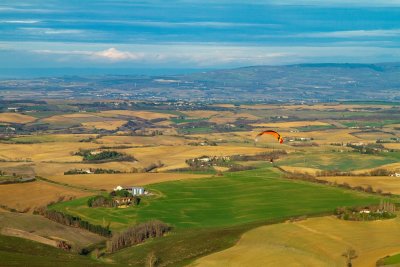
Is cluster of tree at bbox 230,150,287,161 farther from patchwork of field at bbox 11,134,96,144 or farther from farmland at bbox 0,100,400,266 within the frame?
patchwork of field at bbox 11,134,96,144

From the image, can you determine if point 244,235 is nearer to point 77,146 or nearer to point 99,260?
point 99,260

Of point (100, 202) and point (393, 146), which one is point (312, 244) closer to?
point (100, 202)

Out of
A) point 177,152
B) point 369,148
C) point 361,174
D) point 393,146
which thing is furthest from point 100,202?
point 393,146

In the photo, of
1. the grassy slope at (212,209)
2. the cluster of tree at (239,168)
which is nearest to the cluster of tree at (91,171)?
the cluster of tree at (239,168)

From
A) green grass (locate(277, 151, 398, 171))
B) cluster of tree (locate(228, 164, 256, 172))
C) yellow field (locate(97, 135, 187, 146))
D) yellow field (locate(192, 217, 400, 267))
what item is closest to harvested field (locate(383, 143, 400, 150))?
green grass (locate(277, 151, 398, 171))

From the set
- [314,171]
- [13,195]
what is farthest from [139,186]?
[314,171]

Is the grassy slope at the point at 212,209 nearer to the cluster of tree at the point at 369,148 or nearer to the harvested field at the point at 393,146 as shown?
the cluster of tree at the point at 369,148
